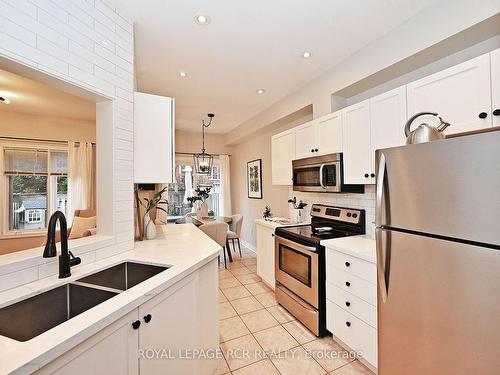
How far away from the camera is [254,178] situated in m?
5.14

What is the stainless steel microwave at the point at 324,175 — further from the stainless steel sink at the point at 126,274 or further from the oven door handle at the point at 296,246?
the stainless steel sink at the point at 126,274

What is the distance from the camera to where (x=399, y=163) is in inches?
49.1

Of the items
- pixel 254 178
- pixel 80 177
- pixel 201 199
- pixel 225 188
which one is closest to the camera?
pixel 80 177

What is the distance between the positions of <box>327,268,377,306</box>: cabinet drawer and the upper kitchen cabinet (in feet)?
5.46

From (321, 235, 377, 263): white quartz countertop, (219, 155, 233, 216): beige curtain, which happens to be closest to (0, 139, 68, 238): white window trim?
(219, 155, 233, 216): beige curtain

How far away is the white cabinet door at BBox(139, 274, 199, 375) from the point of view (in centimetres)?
110

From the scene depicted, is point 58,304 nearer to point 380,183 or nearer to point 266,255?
point 380,183

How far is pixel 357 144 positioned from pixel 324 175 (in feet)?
1.54

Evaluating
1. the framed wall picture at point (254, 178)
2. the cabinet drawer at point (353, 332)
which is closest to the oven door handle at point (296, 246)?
the cabinet drawer at point (353, 332)

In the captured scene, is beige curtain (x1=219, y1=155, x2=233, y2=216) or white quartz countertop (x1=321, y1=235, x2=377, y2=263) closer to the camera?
white quartz countertop (x1=321, y1=235, x2=377, y2=263)

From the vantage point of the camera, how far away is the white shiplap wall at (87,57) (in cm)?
113

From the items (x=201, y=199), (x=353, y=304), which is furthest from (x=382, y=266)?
(x=201, y=199)

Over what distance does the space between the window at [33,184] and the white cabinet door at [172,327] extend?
4.17 metres

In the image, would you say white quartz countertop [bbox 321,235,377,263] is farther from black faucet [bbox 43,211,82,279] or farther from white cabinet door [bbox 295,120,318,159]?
black faucet [bbox 43,211,82,279]
